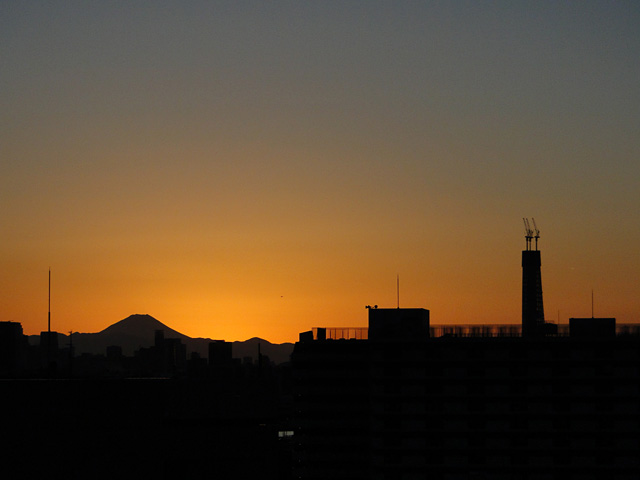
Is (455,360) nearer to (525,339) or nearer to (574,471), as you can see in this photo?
(525,339)

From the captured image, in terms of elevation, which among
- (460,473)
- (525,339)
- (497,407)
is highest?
(525,339)

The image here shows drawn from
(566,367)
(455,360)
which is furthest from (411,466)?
(566,367)

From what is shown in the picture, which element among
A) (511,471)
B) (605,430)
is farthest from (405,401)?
(605,430)

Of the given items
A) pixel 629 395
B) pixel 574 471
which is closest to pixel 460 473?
pixel 574 471

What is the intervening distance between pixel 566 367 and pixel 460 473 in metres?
28.8

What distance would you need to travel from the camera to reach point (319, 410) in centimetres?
19925

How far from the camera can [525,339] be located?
651ft

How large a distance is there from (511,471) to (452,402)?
54.9 ft

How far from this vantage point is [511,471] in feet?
634

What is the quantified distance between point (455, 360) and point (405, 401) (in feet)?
41.3

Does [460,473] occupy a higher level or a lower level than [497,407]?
lower

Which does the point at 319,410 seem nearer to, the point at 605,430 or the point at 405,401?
the point at 405,401

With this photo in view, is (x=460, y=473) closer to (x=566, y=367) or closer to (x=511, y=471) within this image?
(x=511, y=471)

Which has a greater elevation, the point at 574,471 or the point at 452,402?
the point at 452,402
